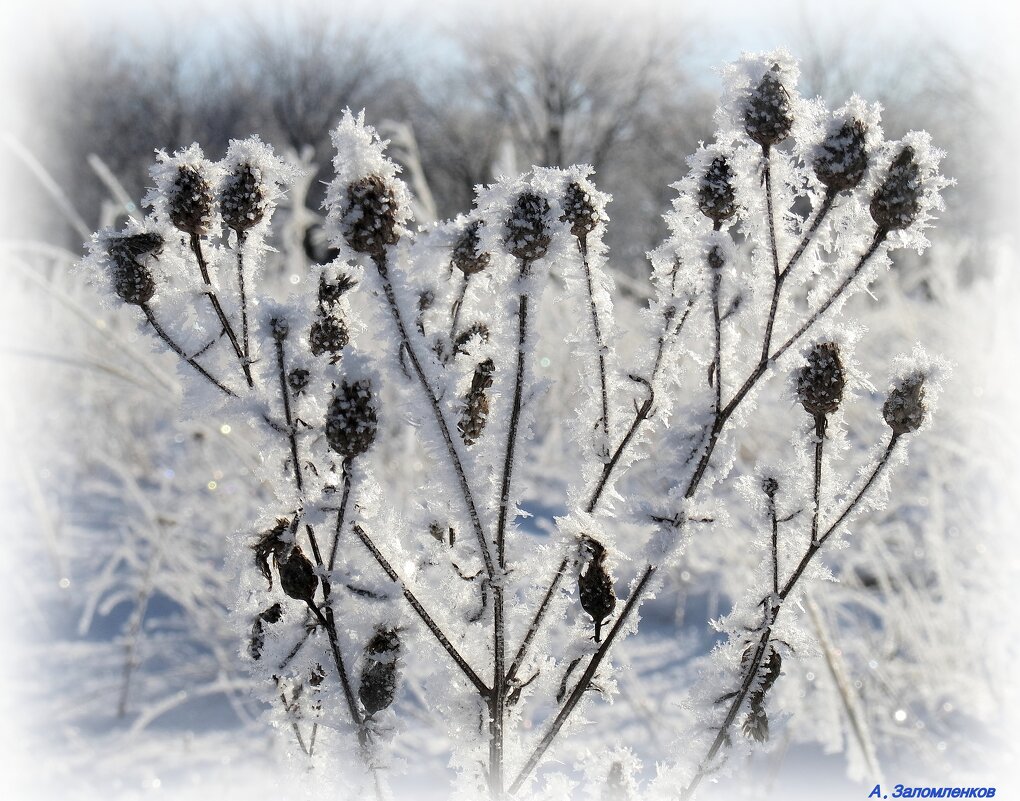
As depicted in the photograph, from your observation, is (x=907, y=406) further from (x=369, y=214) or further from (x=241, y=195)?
(x=241, y=195)

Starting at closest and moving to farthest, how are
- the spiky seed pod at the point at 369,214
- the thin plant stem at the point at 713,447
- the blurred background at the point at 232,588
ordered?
the spiky seed pod at the point at 369,214 < the thin plant stem at the point at 713,447 < the blurred background at the point at 232,588

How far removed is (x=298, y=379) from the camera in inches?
25.6

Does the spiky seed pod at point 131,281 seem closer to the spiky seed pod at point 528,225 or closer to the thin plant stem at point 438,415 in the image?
the thin plant stem at point 438,415

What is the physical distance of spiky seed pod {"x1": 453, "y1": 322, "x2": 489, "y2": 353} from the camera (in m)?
0.79

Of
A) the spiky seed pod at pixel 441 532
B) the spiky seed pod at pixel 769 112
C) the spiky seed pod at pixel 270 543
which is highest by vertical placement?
the spiky seed pod at pixel 769 112

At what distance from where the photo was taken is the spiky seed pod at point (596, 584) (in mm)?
667

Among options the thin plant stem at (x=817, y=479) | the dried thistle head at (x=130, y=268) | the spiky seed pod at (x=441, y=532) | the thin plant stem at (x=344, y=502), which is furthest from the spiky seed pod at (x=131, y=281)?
the thin plant stem at (x=817, y=479)

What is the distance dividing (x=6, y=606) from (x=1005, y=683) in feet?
10.7

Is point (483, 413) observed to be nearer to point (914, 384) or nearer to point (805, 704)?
point (914, 384)

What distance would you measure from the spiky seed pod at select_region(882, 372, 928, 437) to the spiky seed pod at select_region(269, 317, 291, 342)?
0.52 metres

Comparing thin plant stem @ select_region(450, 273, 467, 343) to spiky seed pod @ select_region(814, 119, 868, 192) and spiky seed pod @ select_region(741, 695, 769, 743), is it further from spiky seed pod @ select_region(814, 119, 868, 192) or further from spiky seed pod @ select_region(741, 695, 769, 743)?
spiky seed pod @ select_region(741, 695, 769, 743)

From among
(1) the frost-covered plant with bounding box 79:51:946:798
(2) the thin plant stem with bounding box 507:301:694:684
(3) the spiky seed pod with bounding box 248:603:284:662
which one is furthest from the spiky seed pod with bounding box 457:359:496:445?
(3) the spiky seed pod with bounding box 248:603:284:662

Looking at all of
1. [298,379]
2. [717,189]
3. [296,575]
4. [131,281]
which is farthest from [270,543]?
[717,189]

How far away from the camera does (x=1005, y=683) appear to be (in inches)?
88.3
